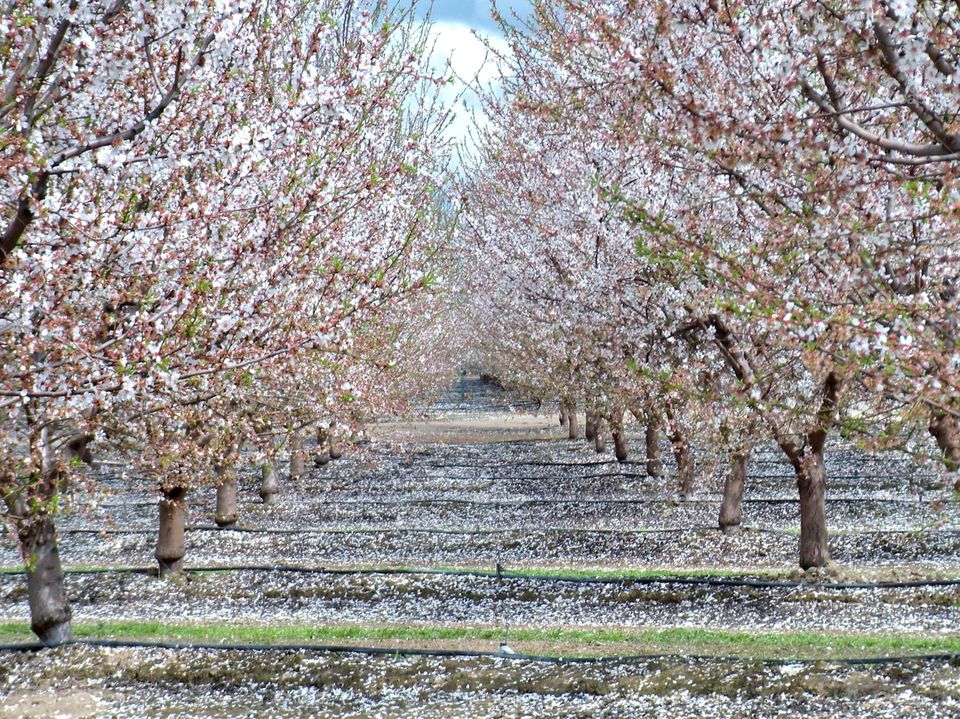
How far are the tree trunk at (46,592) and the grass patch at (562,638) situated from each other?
4.83 feet

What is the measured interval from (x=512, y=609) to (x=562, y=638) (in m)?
1.80

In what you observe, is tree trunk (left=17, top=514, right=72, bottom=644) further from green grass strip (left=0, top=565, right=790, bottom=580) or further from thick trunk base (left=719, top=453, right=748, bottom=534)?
thick trunk base (left=719, top=453, right=748, bottom=534)

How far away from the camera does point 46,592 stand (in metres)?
11.9

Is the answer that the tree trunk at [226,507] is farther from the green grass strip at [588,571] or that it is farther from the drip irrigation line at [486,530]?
the green grass strip at [588,571]

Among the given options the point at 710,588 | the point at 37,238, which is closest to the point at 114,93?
the point at 37,238

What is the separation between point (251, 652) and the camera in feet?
38.1

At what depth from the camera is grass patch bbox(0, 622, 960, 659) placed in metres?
12.0

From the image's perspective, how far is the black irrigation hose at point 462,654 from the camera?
33.9ft

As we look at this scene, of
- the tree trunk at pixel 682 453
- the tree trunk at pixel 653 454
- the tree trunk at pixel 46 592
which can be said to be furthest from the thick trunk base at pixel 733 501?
the tree trunk at pixel 46 592

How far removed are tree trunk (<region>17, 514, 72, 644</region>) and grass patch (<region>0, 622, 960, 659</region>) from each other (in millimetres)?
1471

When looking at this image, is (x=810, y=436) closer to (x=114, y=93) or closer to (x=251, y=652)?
(x=251, y=652)

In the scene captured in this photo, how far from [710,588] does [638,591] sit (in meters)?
1.08

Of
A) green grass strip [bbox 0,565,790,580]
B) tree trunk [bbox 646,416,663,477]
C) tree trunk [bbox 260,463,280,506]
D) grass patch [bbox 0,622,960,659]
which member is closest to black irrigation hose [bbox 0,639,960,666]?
grass patch [bbox 0,622,960,659]

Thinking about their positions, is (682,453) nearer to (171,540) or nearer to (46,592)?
(171,540)
